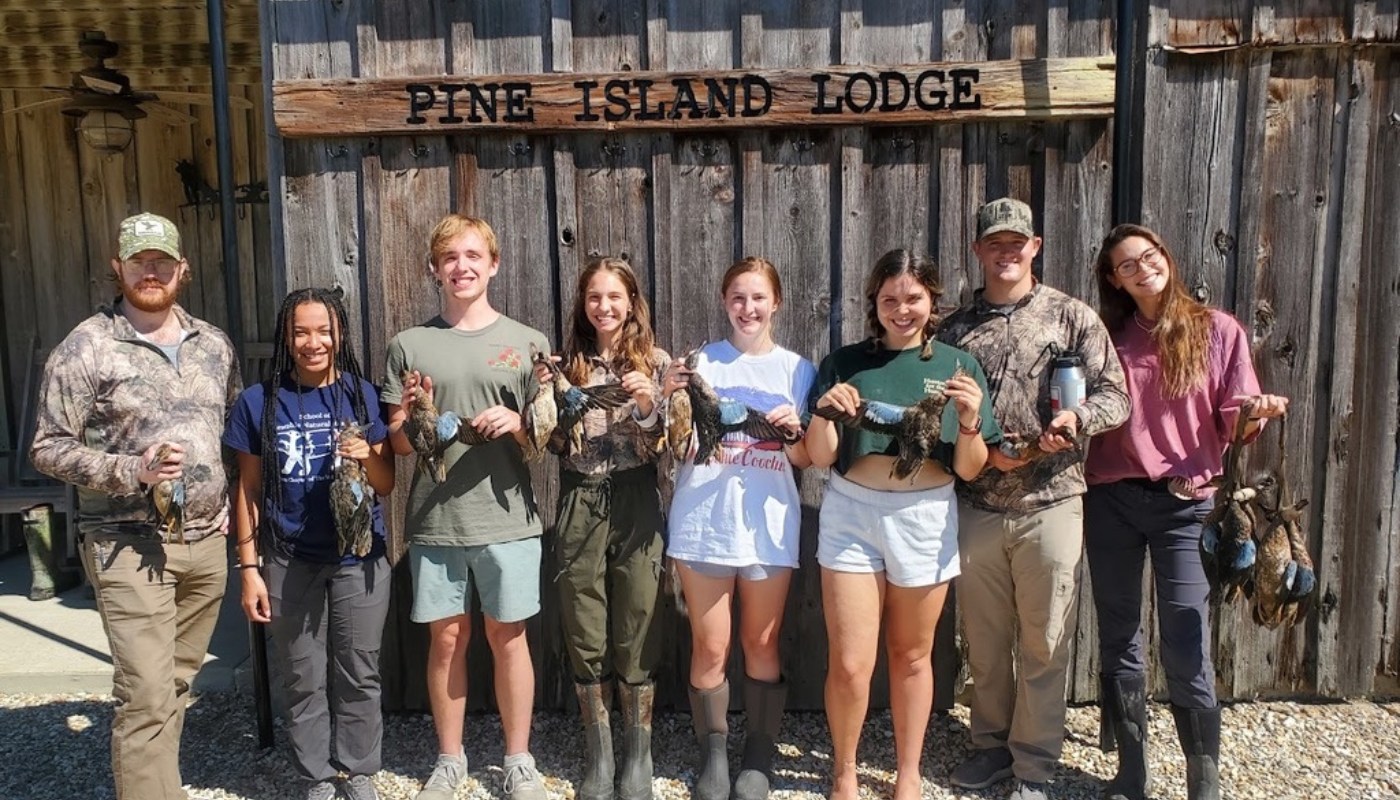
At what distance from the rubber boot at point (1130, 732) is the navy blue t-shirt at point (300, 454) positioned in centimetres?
276

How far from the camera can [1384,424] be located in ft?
12.6

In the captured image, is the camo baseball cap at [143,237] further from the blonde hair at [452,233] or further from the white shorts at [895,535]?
the white shorts at [895,535]

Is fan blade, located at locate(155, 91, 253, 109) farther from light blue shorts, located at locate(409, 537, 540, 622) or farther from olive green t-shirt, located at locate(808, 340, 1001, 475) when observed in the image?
olive green t-shirt, located at locate(808, 340, 1001, 475)

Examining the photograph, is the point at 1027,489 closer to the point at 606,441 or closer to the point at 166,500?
the point at 606,441

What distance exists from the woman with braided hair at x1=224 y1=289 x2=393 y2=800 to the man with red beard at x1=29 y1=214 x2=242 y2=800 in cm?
15

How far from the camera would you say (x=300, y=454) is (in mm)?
3098

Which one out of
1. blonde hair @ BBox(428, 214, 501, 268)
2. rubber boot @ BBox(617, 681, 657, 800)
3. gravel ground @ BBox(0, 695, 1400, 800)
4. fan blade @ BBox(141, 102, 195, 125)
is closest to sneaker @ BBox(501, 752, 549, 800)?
gravel ground @ BBox(0, 695, 1400, 800)

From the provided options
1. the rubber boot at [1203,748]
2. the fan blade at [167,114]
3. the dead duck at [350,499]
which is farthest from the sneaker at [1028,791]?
the fan blade at [167,114]

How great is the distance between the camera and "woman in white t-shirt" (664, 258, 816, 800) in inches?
121

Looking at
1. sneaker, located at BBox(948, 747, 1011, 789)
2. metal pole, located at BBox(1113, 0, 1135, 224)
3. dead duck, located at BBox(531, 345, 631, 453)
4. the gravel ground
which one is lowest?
the gravel ground

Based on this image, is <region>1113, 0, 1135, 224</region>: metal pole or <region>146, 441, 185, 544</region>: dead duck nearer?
<region>146, 441, 185, 544</region>: dead duck

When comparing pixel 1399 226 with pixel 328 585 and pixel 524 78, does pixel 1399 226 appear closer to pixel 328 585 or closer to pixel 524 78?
pixel 524 78

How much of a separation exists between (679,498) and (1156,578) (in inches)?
67.0

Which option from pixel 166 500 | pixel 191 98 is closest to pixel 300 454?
pixel 166 500
